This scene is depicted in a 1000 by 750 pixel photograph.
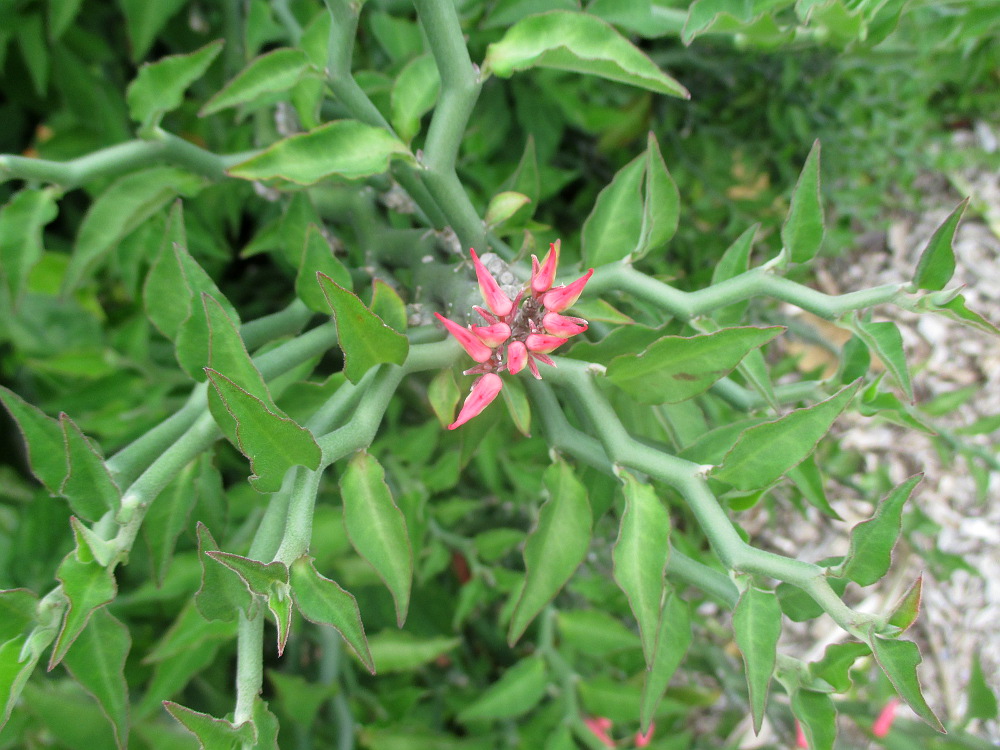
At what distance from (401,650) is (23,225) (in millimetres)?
600

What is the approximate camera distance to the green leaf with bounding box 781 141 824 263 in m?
0.50

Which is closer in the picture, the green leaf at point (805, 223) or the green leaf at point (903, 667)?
the green leaf at point (903, 667)

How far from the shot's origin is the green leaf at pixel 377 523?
446 millimetres

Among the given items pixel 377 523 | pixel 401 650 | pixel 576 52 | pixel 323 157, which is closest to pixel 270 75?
pixel 323 157

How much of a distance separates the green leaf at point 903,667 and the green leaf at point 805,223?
24 centimetres

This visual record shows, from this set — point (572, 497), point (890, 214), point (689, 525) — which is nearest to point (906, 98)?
point (890, 214)

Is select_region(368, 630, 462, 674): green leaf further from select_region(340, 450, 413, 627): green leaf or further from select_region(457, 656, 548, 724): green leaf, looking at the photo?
select_region(340, 450, 413, 627): green leaf

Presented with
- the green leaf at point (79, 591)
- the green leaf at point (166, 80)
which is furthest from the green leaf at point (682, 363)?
the green leaf at point (166, 80)

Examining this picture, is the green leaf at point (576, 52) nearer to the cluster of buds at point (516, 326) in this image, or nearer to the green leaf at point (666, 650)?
the cluster of buds at point (516, 326)

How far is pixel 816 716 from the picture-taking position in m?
0.44

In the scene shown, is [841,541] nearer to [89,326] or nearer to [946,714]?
[946,714]

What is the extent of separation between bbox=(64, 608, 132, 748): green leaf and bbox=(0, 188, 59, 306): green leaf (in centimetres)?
31

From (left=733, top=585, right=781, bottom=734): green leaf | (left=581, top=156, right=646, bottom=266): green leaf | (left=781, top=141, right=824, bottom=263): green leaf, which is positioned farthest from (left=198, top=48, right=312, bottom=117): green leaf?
(left=733, top=585, right=781, bottom=734): green leaf

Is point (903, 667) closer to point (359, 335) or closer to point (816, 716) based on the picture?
point (816, 716)
